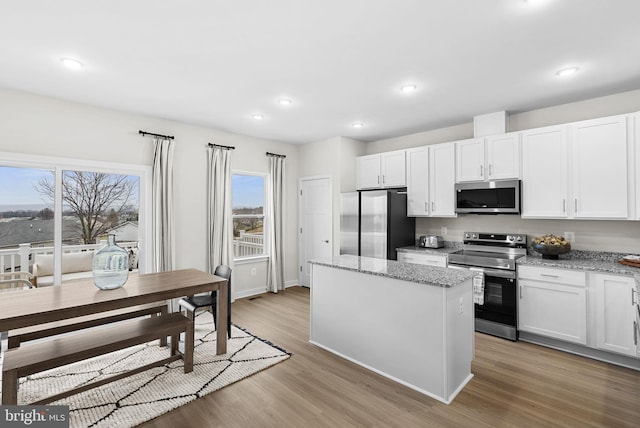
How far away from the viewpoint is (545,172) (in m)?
3.49

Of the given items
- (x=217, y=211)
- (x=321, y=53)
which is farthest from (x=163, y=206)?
(x=321, y=53)

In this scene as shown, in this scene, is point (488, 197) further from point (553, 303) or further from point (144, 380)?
point (144, 380)

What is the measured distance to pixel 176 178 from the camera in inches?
174

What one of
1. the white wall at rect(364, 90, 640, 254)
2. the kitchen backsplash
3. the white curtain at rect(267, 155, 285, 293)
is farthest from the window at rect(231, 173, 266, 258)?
the kitchen backsplash

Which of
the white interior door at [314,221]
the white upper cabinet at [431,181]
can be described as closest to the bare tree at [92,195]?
the white interior door at [314,221]

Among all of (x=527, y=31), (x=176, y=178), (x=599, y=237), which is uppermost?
(x=527, y=31)

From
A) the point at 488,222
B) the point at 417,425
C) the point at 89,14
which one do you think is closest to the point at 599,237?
the point at 488,222

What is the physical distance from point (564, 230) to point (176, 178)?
5004mm

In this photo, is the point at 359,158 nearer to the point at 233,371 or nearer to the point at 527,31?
the point at 527,31

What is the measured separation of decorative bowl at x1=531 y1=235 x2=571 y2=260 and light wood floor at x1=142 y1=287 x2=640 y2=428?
1.02 metres

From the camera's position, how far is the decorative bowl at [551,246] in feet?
11.0

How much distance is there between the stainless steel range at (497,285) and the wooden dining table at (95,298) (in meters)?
2.82

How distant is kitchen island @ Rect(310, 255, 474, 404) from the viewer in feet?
7.59

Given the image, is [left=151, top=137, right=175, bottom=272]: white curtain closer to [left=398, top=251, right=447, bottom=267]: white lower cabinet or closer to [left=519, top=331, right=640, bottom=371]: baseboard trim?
[left=398, top=251, right=447, bottom=267]: white lower cabinet
